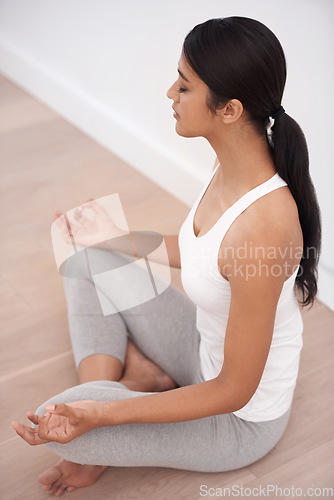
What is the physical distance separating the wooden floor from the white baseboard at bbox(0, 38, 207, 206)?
5cm

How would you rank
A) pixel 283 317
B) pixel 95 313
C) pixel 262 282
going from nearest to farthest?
pixel 262 282, pixel 283 317, pixel 95 313

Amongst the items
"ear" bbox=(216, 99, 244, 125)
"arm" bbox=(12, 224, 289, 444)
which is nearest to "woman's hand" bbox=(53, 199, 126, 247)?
"arm" bbox=(12, 224, 289, 444)

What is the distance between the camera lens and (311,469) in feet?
4.62

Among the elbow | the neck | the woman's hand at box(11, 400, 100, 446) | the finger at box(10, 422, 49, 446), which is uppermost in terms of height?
the neck

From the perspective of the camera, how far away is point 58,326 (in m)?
1.89

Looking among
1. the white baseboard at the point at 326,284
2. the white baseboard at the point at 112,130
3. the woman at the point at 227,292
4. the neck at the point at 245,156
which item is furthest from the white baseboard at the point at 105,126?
the neck at the point at 245,156

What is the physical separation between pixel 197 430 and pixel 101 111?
6.14ft

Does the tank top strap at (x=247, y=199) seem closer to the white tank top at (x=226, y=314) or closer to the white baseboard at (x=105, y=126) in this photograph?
the white tank top at (x=226, y=314)

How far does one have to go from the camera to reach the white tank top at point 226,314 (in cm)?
114

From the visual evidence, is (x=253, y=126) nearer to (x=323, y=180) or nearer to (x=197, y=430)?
(x=197, y=430)

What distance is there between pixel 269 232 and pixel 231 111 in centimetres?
20

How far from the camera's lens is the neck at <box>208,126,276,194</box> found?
3.56 feet

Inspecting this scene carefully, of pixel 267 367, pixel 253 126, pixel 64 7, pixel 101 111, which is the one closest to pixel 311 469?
pixel 267 367

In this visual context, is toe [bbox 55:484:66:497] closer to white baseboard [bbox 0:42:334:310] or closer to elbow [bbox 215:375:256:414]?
elbow [bbox 215:375:256:414]
